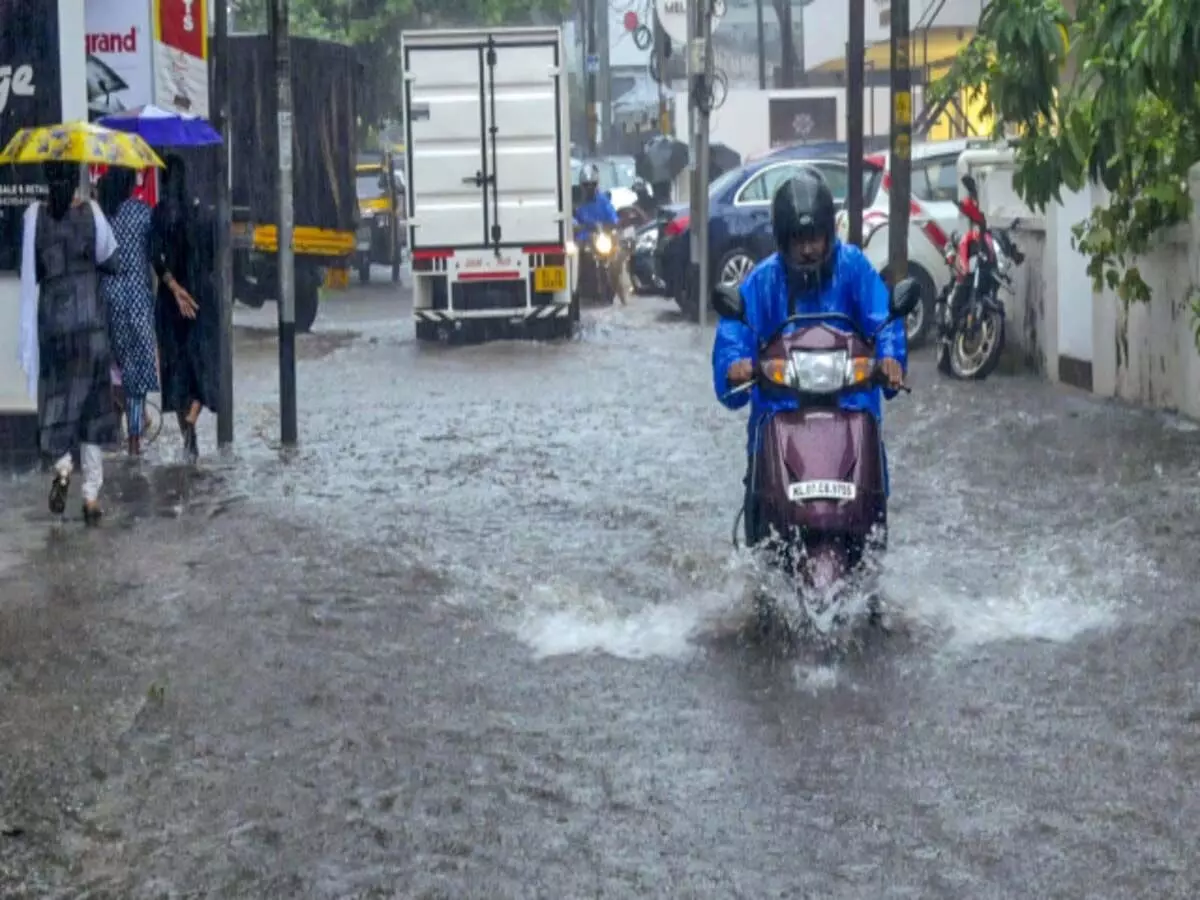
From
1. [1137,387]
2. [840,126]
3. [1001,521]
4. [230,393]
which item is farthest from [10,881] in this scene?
[840,126]

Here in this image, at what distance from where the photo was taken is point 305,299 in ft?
86.5

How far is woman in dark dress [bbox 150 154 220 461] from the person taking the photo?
45.4 feet

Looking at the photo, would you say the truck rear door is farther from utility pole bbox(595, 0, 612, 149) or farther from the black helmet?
utility pole bbox(595, 0, 612, 149)

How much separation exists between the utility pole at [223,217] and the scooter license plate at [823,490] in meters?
7.10

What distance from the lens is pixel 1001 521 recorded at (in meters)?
11.4

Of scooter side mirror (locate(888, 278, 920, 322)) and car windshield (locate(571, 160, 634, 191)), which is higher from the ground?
car windshield (locate(571, 160, 634, 191))

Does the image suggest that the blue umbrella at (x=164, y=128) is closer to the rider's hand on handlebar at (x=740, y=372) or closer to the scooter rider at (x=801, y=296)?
the scooter rider at (x=801, y=296)

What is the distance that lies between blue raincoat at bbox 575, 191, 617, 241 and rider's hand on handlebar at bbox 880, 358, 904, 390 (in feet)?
72.7

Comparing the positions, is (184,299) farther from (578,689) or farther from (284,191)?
(578,689)

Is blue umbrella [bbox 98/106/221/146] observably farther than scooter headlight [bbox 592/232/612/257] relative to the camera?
No

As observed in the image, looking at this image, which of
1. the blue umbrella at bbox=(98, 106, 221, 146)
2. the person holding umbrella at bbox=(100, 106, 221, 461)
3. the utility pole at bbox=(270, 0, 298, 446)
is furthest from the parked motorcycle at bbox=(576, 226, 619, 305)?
the person holding umbrella at bbox=(100, 106, 221, 461)

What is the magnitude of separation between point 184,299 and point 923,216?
9756 mm

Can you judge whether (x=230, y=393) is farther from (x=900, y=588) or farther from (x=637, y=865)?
(x=637, y=865)

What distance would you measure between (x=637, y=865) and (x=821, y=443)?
2628 mm
